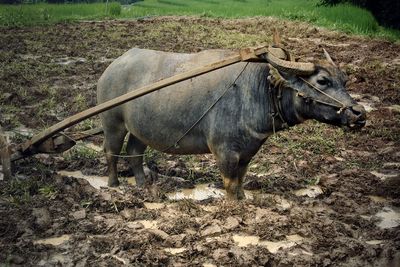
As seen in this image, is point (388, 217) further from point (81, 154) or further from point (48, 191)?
point (81, 154)

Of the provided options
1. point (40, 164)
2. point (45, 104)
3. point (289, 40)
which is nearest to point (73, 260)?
point (40, 164)

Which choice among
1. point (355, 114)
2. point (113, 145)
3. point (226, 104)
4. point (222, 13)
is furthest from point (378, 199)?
point (222, 13)

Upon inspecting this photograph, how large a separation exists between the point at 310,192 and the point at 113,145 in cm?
210

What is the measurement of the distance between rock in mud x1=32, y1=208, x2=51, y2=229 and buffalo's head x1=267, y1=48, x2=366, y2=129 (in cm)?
220

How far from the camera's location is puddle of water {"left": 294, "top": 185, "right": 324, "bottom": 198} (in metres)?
5.52

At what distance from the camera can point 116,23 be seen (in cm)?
1856

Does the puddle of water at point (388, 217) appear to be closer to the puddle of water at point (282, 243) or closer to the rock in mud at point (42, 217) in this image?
the puddle of water at point (282, 243)

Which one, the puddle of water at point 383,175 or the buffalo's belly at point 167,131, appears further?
the puddle of water at point 383,175

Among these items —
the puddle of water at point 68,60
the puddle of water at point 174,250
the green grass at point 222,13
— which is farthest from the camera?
the green grass at point 222,13

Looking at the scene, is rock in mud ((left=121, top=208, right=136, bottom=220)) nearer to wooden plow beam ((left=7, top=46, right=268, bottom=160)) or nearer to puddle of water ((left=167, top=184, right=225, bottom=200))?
puddle of water ((left=167, top=184, right=225, bottom=200))

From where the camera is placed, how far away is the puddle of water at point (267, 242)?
14.0 feet

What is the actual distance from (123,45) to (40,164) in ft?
27.8

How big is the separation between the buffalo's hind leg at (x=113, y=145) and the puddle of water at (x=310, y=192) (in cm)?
189

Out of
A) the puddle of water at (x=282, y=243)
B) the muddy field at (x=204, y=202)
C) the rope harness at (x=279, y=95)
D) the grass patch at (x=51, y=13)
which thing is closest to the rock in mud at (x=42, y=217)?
the muddy field at (x=204, y=202)
